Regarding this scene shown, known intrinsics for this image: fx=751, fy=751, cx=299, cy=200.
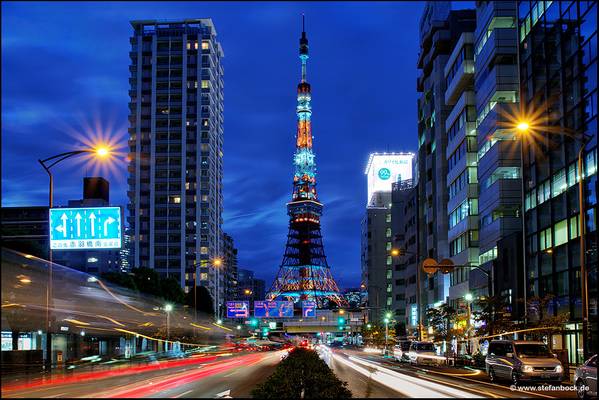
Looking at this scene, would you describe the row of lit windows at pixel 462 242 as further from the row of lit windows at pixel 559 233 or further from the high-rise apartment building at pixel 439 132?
the row of lit windows at pixel 559 233

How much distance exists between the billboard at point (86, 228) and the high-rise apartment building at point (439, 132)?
178 feet

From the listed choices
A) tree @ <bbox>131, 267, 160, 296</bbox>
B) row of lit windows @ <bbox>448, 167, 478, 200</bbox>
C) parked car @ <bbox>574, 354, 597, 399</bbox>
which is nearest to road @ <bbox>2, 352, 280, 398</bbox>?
parked car @ <bbox>574, 354, 597, 399</bbox>

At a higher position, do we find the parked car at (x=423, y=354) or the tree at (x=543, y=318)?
the tree at (x=543, y=318)

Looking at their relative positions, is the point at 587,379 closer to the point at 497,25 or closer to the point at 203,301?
the point at 497,25

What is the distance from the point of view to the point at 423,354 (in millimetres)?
60719

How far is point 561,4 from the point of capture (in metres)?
53.3

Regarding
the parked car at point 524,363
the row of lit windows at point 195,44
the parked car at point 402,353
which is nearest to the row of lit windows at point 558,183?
the parked car at point 524,363

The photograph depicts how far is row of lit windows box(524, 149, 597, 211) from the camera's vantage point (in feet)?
157

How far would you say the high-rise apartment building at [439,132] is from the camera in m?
87.3

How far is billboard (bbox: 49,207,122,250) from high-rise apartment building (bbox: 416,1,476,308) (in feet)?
178

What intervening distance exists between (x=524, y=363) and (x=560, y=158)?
73.2 ft

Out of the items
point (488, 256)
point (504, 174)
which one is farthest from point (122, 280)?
point (504, 174)

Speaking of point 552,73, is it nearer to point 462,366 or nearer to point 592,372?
point 462,366

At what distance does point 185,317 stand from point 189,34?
111 metres
